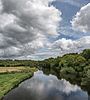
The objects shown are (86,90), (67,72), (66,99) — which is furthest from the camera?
(67,72)

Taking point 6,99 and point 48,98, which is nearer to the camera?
point 6,99

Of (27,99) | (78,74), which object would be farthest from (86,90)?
(78,74)

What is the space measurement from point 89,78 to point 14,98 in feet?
117

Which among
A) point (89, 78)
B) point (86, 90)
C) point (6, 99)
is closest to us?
point (6, 99)

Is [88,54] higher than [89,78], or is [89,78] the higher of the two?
[88,54]

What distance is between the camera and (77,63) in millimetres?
119812

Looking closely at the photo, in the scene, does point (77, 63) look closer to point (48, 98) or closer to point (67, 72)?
point (67, 72)

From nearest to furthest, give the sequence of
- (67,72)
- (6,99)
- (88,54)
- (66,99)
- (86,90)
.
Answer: (6,99), (66,99), (86,90), (67,72), (88,54)

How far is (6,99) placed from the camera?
50.6 metres

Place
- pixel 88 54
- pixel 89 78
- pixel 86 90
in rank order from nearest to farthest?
pixel 86 90 → pixel 89 78 → pixel 88 54

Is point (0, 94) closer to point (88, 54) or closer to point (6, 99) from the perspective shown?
point (6, 99)

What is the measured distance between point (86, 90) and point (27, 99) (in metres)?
19.2

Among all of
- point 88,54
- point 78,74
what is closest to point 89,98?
point 78,74

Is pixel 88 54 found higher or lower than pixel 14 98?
higher
